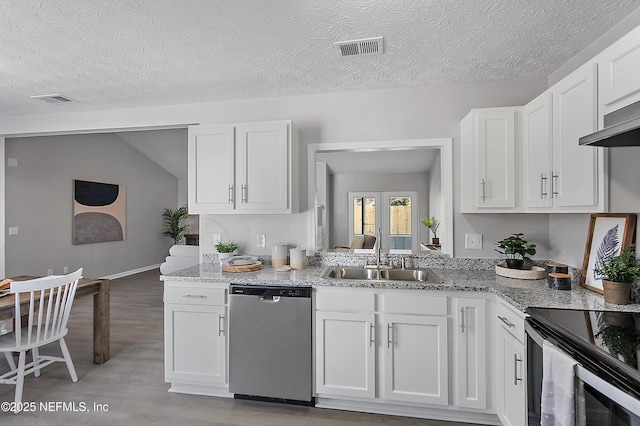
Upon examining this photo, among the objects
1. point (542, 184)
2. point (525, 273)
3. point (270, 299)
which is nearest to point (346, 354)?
point (270, 299)

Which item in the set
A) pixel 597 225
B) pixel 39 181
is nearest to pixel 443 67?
pixel 597 225

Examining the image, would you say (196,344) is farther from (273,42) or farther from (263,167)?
(273,42)

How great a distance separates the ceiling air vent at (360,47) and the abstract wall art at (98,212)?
5908 millimetres

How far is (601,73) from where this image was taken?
1.57 m

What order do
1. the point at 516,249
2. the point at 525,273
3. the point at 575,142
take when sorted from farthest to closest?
the point at 516,249 < the point at 525,273 < the point at 575,142

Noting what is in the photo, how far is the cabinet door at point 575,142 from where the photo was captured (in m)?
1.64

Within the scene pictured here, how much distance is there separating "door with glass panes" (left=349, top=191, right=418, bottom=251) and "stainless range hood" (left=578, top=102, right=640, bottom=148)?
5.79m

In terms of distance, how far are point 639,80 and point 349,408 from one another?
2.44 meters

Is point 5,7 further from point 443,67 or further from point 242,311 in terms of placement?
point 443,67

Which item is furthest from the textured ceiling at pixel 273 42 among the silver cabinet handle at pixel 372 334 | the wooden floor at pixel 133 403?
the wooden floor at pixel 133 403

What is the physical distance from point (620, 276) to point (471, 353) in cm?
93

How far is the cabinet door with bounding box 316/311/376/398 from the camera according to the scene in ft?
7.21

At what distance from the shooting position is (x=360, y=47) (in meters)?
2.09

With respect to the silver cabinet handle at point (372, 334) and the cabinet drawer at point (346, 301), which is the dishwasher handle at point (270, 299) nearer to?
the cabinet drawer at point (346, 301)
